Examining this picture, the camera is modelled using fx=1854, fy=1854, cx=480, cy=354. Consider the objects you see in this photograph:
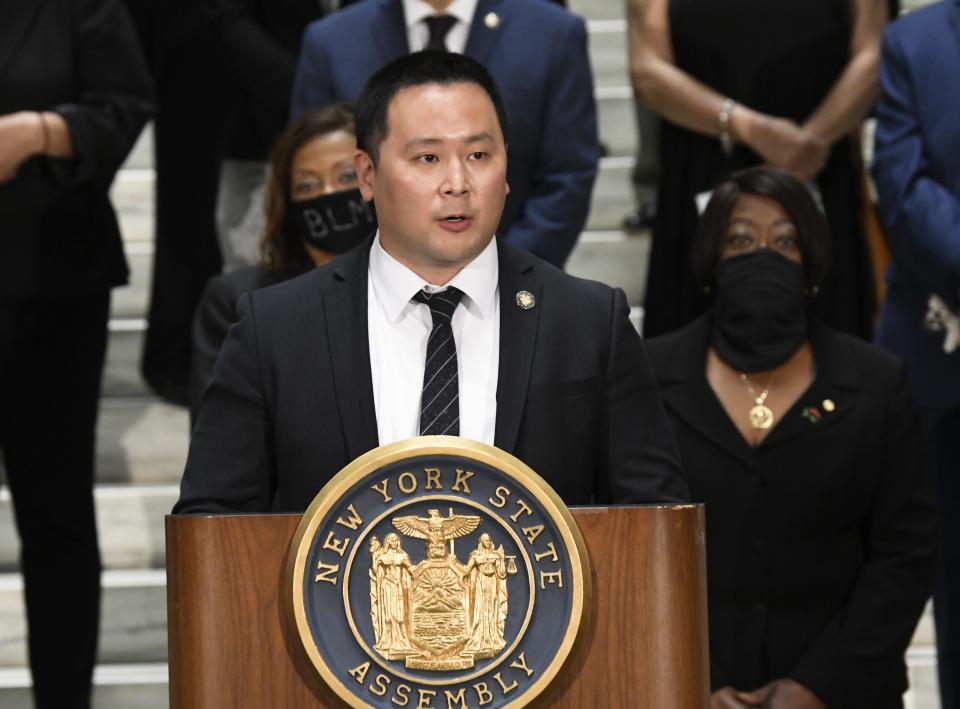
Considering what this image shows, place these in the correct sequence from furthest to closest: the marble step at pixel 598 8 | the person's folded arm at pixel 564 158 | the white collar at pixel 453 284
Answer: the marble step at pixel 598 8
the person's folded arm at pixel 564 158
the white collar at pixel 453 284

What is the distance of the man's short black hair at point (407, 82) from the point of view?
2.54 meters

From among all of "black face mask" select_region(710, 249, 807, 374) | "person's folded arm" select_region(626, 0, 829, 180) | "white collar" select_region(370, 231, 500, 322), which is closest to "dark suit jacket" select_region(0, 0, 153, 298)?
"person's folded arm" select_region(626, 0, 829, 180)

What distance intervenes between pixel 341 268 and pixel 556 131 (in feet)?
6.42

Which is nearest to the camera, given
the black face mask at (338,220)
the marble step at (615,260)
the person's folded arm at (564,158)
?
the black face mask at (338,220)

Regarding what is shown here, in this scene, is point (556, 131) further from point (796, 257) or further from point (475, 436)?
point (475, 436)

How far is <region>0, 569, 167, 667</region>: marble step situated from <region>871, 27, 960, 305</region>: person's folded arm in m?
2.17

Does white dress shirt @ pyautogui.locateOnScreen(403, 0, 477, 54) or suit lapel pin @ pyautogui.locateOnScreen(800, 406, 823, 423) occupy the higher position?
white dress shirt @ pyautogui.locateOnScreen(403, 0, 477, 54)

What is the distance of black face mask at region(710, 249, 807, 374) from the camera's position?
12.9ft

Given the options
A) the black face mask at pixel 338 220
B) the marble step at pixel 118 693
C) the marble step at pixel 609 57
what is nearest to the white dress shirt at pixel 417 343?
the black face mask at pixel 338 220

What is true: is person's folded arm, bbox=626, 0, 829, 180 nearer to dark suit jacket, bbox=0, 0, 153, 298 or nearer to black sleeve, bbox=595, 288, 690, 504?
dark suit jacket, bbox=0, 0, 153, 298

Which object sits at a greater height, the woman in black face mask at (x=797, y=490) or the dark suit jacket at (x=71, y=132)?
the dark suit jacket at (x=71, y=132)

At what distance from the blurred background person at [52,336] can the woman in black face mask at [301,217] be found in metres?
0.30

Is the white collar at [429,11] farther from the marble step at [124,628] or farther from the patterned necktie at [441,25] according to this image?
the marble step at [124,628]

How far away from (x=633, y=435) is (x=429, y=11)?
2268 mm
